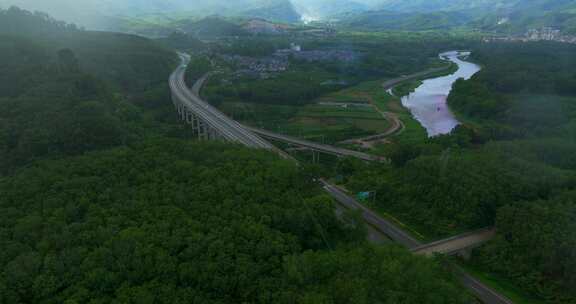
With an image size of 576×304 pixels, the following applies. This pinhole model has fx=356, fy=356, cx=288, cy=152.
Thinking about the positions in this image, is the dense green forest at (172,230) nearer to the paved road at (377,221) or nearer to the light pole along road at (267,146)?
Result: the light pole along road at (267,146)

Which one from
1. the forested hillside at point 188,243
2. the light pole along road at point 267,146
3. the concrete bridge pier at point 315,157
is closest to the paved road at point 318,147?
the concrete bridge pier at point 315,157

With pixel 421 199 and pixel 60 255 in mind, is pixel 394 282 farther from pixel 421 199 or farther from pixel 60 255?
pixel 60 255

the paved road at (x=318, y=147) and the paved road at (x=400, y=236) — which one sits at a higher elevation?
the paved road at (x=318, y=147)

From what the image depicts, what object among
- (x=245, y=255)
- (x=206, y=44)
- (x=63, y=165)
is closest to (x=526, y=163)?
(x=245, y=255)

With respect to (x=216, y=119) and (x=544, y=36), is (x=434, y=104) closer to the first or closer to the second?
(x=216, y=119)

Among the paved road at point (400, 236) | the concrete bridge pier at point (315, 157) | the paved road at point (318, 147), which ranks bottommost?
the paved road at point (400, 236)

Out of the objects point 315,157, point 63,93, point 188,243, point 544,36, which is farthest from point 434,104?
point 544,36

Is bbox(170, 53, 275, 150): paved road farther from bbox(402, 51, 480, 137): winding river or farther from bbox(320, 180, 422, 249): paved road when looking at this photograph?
bbox(402, 51, 480, 137): winding river
